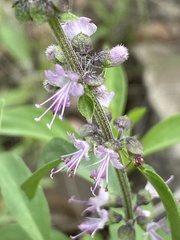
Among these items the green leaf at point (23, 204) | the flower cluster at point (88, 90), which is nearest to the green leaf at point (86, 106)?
the flower cluster at point (88, 90)

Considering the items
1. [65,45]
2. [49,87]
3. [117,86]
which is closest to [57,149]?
[49,87]

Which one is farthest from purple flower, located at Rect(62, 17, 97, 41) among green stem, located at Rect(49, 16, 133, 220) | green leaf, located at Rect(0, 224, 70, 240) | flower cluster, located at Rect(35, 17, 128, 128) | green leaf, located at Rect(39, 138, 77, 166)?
green leaf, located at Rect(0, 224, 70, 240)

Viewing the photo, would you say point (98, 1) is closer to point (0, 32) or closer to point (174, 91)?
point (0, 32)

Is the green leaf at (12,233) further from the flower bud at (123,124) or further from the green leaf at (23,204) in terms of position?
the flower bud at (123,124)

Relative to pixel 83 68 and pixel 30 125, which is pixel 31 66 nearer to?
pixel 30 125

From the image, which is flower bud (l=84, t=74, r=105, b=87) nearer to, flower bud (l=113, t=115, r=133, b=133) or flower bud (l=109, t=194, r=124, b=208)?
flower bud (l=113, t=115, r=133, b=133)

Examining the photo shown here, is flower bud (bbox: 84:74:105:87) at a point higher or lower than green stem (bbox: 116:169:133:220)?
higher

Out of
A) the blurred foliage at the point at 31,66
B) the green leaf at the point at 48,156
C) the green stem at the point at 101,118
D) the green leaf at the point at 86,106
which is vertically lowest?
the blurred foliage at the point at 31,66
